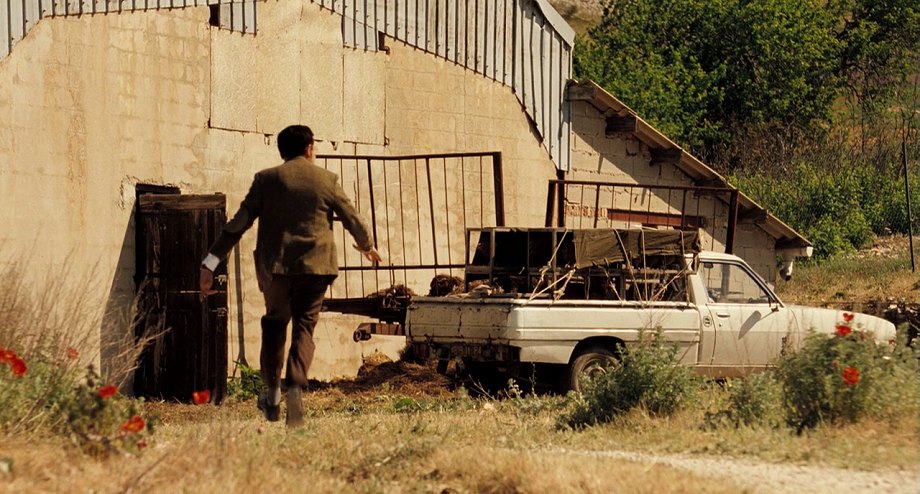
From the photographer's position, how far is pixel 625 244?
14.5 meters

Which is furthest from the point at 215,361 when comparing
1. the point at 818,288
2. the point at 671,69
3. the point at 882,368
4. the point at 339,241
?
the point at 671,69

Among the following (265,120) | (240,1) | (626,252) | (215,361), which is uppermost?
(240,1)

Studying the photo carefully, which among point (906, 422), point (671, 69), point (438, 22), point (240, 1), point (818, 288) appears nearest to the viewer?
point (906, 422)

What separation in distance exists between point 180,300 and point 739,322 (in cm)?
587

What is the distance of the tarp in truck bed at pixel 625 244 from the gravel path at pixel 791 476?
5.87 meters

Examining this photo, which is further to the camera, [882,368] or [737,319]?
[737,319]

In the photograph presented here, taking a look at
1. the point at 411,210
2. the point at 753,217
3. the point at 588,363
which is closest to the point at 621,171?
the point at 753,217

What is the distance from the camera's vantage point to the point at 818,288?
30.0 m

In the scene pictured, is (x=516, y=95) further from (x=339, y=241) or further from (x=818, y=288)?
(x=818, y=288)

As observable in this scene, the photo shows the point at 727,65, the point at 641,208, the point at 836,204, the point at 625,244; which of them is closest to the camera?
the point at 625,244

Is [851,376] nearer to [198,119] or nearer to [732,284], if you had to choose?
[732,284]

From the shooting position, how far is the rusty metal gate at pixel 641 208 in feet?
67.1

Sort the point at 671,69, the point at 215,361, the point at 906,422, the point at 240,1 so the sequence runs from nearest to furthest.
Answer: the point at 906,422
the point at 215,361
the point at 240,1
the point at 671,69

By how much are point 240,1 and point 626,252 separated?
5.54 m
